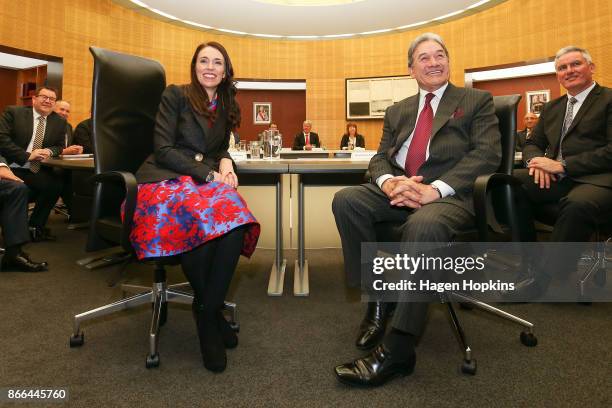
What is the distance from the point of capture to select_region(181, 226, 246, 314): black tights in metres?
1.50

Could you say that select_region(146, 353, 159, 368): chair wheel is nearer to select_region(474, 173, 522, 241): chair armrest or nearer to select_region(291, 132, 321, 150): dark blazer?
select_region(474, 173, 522, 241): chair armrest

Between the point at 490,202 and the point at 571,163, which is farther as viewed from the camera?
the point at 571,163

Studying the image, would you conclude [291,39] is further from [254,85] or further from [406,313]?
[406,313]

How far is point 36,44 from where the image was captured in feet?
20.6

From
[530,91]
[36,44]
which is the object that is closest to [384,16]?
[530,91]

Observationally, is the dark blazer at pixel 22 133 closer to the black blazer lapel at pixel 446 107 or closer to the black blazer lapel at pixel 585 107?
the black blazer lapel at pixel 446 107

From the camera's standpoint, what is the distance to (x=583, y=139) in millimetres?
2293

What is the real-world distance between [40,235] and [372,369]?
12.3 feet

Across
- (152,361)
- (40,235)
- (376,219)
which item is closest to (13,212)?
(40,235)

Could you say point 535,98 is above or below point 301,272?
above

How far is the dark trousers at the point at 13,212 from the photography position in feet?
8.85

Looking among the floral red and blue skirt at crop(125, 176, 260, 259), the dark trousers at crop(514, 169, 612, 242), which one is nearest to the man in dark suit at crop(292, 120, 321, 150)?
the dark trousers at crop(514, 169, 612, 242)

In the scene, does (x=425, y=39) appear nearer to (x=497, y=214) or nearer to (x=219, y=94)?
(x=497, y=214)

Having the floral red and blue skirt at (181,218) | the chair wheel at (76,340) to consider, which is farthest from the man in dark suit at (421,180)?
the chair wheel at (76,340)
